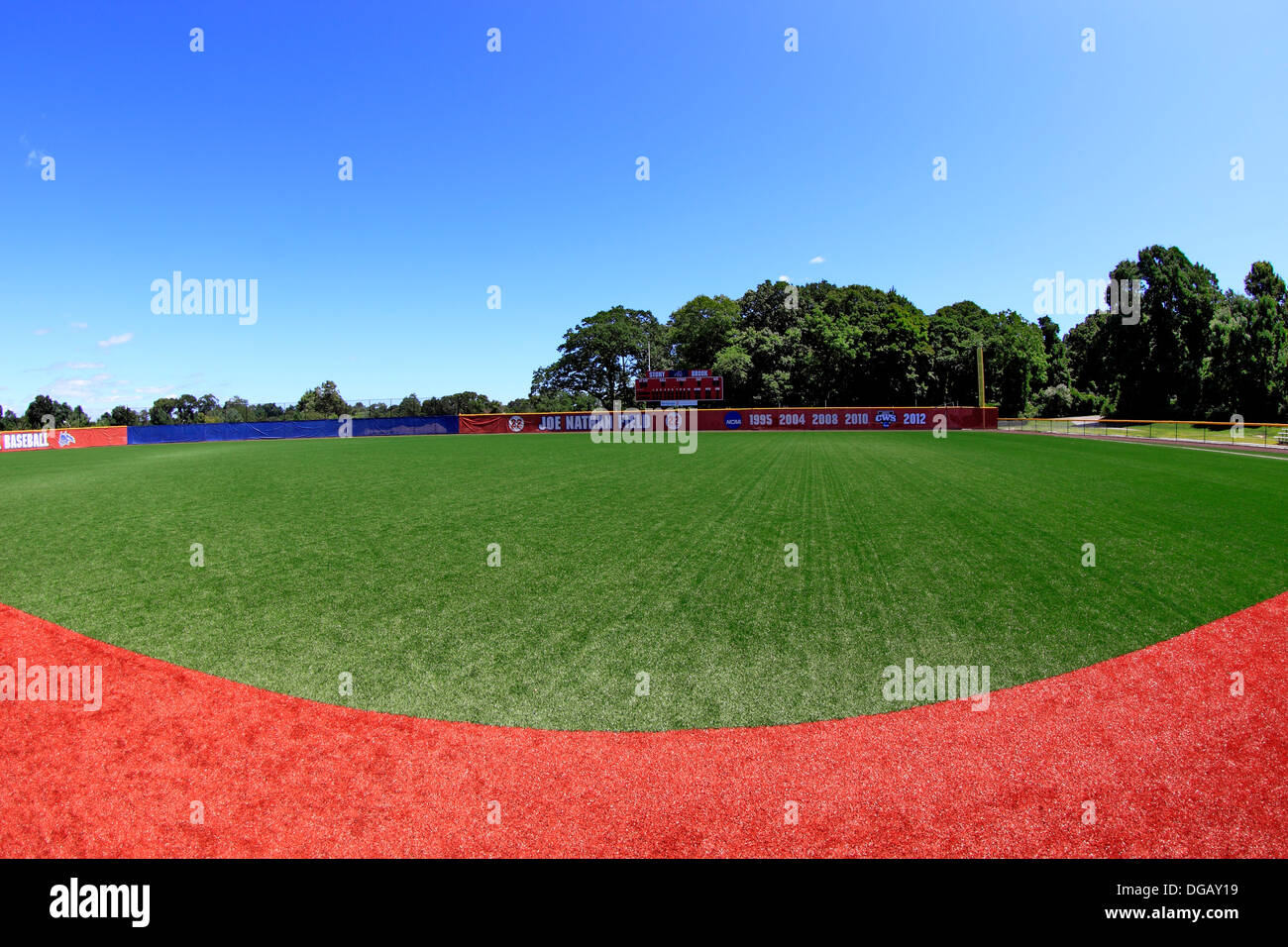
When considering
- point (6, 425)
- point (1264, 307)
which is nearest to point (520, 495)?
point (1264, 307)

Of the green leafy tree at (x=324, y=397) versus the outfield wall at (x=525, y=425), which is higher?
the green leafy tree at (x=324, y=397)

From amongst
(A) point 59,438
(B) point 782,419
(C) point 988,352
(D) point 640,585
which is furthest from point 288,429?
(C) point 988,352

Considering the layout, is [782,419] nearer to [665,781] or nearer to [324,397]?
[665,781]

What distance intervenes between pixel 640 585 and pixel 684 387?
3508cm

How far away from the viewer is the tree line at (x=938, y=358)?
153 ft

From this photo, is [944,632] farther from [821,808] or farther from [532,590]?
[532,590]

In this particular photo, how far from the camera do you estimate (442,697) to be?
417 centimetres

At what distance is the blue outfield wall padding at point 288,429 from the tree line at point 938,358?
1.70 m

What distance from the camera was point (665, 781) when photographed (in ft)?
10.8

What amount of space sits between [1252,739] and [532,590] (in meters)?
5.54

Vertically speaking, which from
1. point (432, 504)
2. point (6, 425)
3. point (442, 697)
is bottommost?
point (442, 697)

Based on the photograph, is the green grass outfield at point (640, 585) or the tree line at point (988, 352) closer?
the green grass outfield at point (640, 585)

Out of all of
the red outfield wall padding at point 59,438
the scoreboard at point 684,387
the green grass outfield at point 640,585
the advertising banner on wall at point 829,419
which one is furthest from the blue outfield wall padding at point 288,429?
the green grass outfield at point 640,585

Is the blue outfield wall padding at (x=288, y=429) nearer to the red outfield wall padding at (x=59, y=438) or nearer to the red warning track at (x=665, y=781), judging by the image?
the red outfield wall padding at (x=59, y=438)
